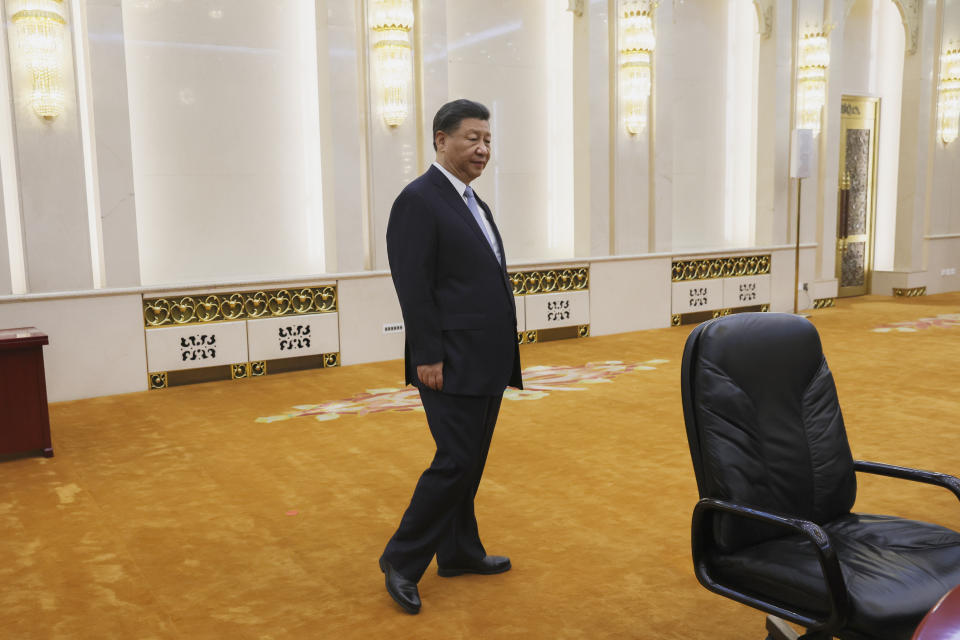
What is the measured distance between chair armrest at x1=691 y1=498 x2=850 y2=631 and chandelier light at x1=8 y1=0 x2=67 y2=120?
5.20m

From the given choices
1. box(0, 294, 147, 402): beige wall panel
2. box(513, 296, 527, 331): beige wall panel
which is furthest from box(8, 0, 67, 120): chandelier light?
box(513, 296, 527, 331): beige wall panel

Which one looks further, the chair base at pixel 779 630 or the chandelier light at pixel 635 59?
the chandelier light at pixel 635 59

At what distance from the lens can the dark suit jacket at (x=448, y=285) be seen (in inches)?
97.3

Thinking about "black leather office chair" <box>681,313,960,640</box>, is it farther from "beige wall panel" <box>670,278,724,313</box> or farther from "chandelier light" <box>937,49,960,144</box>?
"chandelier light" <box>937,49,960,144</box>

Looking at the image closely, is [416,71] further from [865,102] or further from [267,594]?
[865,102]

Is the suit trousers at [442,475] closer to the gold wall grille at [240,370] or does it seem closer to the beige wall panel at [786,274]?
the gold wall grille at [240,370]

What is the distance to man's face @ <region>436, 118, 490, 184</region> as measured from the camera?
8.25 feet

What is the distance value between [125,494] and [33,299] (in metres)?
2.42

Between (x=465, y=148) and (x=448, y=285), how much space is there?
42 centimetres

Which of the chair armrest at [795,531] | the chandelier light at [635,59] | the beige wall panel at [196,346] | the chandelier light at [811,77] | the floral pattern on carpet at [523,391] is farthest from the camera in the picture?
the chandelier light at [811,77]

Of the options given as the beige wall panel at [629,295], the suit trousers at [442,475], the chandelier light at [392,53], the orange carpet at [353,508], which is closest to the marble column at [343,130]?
the chandelier light at [392,53]

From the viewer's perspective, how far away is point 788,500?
2.07m

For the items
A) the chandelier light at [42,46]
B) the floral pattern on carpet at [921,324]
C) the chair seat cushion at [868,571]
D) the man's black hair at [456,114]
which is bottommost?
the floral pattern on carpet at [921,324]

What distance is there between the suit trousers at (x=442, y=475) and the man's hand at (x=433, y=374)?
2.0 inches
